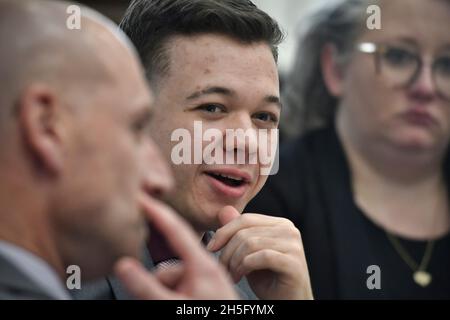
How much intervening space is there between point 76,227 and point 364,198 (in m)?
1.67

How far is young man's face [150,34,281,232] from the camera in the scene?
5.76 feet

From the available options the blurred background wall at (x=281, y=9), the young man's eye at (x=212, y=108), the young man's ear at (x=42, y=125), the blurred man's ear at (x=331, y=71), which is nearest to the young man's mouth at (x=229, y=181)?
the young man's eye at (x=212, y=108)

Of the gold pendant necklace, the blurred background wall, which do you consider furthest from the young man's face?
the blurred background wall

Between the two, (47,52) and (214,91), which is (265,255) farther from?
(47,52)

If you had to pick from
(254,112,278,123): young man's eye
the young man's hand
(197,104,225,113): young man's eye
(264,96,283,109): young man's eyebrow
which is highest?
(264,96,283,109): young man's eyebrow

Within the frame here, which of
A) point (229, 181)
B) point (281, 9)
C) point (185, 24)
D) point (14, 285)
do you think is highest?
point (281, 9)

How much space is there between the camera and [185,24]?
180 centimetres

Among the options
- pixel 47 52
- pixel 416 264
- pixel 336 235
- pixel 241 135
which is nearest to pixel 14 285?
pixel 47 52

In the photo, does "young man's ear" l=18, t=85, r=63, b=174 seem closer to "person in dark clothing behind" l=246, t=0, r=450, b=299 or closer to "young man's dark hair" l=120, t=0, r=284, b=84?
"young man's dark hair" l=120, t=0, r=284, b=84

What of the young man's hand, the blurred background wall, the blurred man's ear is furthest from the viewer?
the blurred background wall

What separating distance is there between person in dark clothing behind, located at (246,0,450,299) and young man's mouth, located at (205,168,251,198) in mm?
739

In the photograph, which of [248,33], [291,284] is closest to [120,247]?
[291,284]

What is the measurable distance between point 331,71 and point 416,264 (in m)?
0.73

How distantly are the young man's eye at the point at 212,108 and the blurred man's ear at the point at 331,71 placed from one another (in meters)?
1.22
